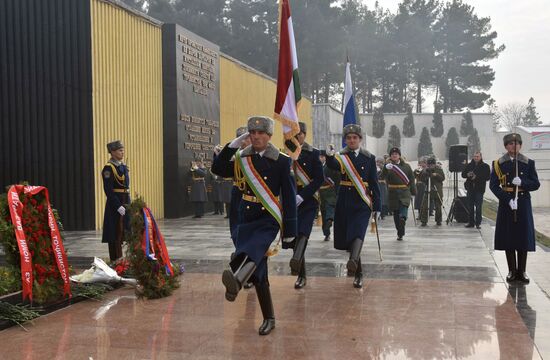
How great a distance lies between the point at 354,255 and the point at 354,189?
2.90 ft

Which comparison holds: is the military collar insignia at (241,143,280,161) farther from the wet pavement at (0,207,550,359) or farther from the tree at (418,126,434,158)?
the tree at (418,126,434,158)

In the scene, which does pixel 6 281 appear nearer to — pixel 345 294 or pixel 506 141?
pixel 345 294

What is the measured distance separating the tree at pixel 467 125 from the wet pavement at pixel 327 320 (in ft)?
171

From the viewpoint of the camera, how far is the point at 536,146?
48.5m

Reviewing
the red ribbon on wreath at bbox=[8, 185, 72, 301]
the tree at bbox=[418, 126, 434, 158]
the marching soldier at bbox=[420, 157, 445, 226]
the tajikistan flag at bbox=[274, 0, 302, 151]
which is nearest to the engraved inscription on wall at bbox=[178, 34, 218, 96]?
the marching soldier at bbox=[420, 157, 445, 226]

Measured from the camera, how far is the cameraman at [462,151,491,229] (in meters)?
14.0

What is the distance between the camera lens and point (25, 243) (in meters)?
5.72

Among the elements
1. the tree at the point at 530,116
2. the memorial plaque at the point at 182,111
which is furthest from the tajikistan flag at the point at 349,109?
the tree at the point at 530,116

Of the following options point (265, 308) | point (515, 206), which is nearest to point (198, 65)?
point (515, 206)

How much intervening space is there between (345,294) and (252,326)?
1.59m

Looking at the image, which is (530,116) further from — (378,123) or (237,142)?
(237,142)

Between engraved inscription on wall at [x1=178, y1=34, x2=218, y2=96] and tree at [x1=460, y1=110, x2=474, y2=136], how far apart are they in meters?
44.0

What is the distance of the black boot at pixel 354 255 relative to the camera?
6.38 meters

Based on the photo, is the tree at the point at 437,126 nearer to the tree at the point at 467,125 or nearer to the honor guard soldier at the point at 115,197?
the tree at the point at 467,125
